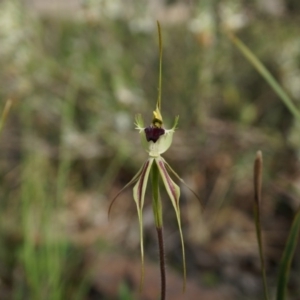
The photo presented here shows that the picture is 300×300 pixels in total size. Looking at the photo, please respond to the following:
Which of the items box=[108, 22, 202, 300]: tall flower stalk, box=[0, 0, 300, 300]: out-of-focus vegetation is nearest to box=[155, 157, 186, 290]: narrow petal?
box=[108, 22, 202, 300]: tall flower stalk

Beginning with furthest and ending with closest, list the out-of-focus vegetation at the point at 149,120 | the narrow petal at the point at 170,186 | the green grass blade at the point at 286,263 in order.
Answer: the out-of-focus vegetation at the point at 149,120 < the green grass blade at the point at 286,263 < the narrow petal at the point at 170,186

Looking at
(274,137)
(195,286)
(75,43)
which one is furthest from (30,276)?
(75,43)

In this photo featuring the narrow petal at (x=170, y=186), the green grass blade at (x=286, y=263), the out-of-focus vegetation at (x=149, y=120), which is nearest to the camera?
the narrow petal at (x=170, y=186)

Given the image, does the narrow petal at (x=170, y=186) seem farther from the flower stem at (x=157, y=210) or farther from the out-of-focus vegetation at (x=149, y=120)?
the out-of-focus vegetation at (x=149, y=120)

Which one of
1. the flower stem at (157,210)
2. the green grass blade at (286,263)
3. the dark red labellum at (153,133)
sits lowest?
the green grass blade at (286,263)

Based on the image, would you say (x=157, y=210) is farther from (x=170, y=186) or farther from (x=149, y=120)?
(x=149, y=120)

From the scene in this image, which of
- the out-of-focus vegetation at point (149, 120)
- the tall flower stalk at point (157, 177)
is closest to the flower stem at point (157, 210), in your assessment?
the tall flower stalk at point (157, 177)

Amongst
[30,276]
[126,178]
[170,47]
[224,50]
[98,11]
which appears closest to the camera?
[30,276]

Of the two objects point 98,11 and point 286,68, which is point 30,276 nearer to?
point 98,11
